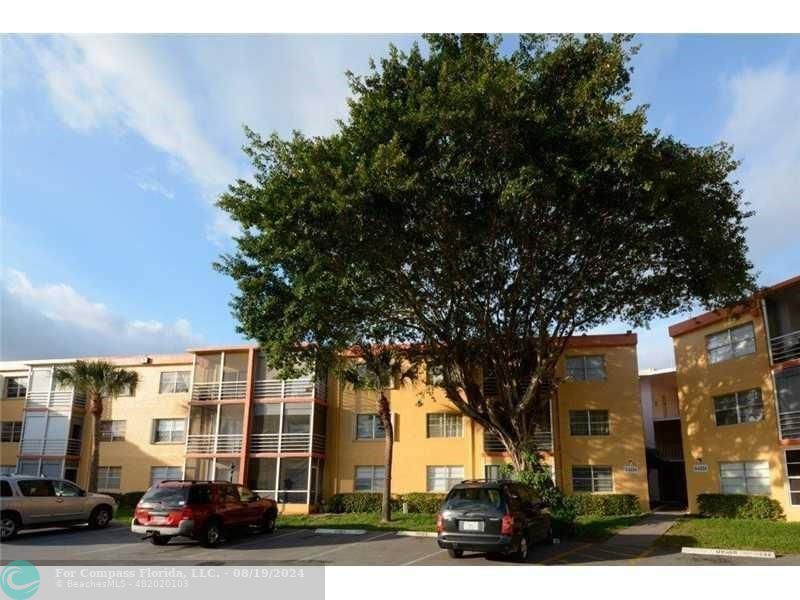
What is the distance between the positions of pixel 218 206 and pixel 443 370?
9930 mm

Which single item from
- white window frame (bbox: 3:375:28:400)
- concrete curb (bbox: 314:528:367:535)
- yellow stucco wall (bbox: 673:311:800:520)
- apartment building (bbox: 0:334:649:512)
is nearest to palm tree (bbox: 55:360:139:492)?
apartment building (bbox: 0:334:649:512)

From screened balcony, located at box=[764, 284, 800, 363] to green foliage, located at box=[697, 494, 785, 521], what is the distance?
5.01m

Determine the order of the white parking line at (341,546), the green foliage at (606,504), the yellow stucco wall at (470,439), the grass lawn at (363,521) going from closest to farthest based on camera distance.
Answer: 1. the white parking line at (341,546)
2. the grass lawn at (363,521)
3. the green foliage at (606,504)
4. the yellow stucco wall at (470,439)

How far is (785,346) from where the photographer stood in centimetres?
2278

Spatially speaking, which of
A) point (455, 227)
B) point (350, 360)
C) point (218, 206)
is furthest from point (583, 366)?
point (218, 206)

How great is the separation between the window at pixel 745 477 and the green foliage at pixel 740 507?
1.65 feet

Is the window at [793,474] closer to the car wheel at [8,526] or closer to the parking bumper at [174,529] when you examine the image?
the parking bumper at [174,529]

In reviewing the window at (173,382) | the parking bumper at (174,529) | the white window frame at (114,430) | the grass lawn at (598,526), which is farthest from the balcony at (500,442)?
the white window frame at (114,430)

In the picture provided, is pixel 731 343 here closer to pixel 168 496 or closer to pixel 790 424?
pixel 790 424

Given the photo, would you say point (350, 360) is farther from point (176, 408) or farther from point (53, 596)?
point (53, 596)

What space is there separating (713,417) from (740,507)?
150 inches

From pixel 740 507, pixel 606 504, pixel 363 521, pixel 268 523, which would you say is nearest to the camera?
pixel 268 523

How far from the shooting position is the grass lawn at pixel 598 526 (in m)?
18.3

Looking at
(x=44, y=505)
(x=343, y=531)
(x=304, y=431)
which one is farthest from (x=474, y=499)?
(x=304, y=431)
